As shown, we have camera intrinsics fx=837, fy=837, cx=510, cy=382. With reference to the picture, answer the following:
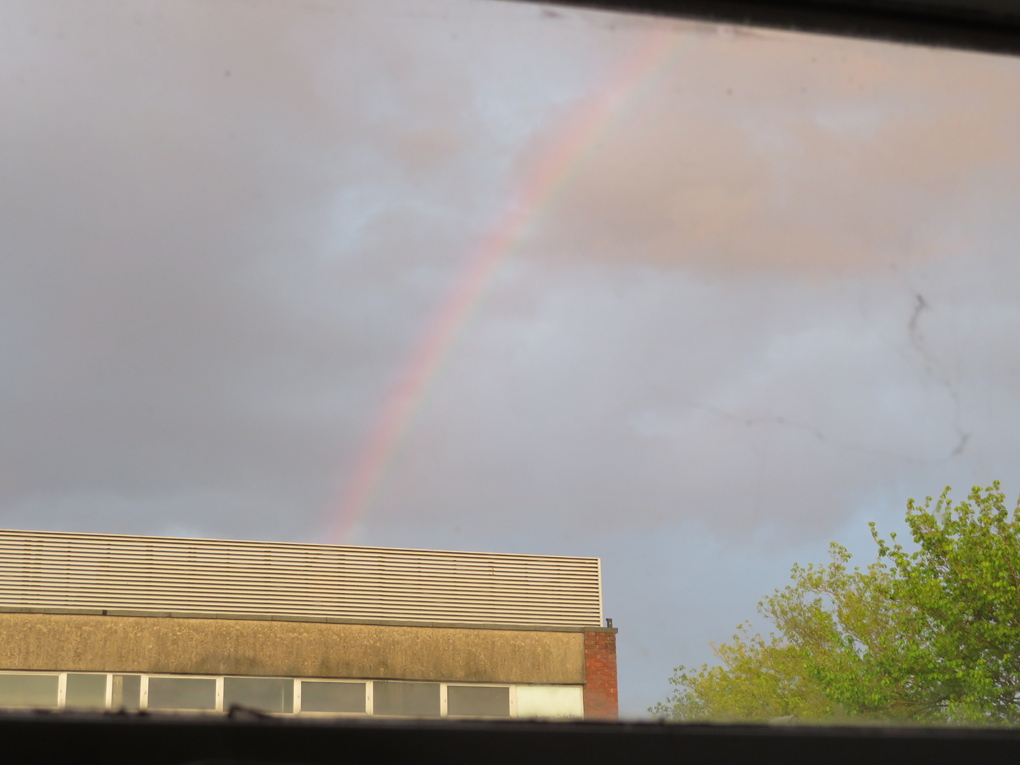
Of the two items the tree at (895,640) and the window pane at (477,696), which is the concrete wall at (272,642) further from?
Answer: the tree at (895,640)

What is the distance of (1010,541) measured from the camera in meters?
2.45

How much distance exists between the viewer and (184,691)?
0.77 meters

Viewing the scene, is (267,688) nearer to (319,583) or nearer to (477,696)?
(477,696)

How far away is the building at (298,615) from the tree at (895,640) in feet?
0.88

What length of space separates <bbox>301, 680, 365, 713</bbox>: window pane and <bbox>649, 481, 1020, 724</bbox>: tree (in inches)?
13.4

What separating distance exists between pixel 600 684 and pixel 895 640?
2.33 feet

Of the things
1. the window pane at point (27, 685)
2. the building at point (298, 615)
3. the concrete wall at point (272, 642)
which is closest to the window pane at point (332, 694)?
the building at point (298, 615)

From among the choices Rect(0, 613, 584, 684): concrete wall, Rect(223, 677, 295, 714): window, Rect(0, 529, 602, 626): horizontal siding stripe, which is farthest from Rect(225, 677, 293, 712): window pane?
Rect(0, 529, 602, 626): horizontal siding stripe

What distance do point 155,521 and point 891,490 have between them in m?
1.35

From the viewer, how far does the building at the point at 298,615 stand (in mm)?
1083

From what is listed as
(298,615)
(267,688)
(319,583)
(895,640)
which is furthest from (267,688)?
(319,583)

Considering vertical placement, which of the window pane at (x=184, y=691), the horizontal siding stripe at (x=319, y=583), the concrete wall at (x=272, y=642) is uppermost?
the horizontal siding stripe at (x=319, y=583)

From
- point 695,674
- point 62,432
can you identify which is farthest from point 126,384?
point 695,674

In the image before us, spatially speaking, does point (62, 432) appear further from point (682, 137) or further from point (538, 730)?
point (538, 730)
